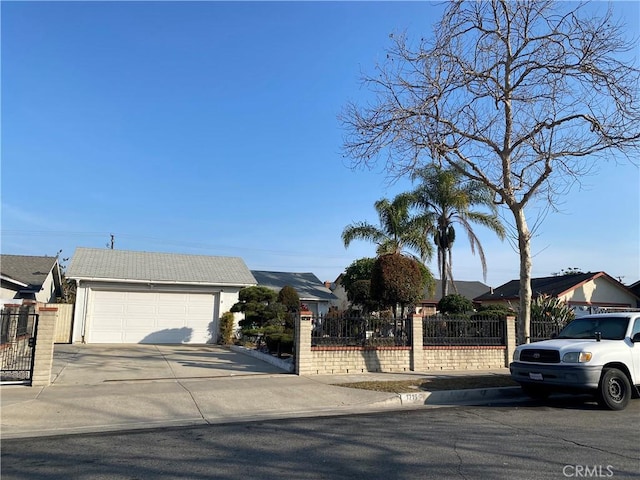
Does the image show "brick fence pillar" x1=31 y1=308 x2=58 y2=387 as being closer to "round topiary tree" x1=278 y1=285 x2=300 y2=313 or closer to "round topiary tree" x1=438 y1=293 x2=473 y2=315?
"round topiary tree" x1=278 y1=285 x2=300 y2=313

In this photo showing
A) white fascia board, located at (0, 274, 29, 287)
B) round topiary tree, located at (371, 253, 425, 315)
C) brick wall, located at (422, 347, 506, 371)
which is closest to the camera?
brick wall, located at (422, 347, 506, 371)

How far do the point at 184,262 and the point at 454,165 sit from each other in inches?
653

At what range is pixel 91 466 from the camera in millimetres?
5602

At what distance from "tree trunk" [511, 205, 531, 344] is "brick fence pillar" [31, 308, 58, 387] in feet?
36.9

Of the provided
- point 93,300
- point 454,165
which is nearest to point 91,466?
point 454,165

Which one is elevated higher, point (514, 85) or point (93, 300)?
point (514, 85)

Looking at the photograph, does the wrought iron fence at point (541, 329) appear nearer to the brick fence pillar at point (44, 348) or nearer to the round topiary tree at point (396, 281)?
the round topiary tree at point (396, 281)

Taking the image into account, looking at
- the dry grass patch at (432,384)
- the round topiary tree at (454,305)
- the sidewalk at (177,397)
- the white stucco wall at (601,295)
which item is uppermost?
A: the white stucco wall at (601,295)

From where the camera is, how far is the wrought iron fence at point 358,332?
43.8 ft

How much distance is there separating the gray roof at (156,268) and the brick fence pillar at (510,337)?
40.8 ft

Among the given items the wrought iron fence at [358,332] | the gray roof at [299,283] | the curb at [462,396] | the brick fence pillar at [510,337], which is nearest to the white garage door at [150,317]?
the gray roof at [299,283]

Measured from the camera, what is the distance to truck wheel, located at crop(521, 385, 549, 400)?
10.2 metres

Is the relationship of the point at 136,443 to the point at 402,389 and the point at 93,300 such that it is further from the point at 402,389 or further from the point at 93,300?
the point at 93,300

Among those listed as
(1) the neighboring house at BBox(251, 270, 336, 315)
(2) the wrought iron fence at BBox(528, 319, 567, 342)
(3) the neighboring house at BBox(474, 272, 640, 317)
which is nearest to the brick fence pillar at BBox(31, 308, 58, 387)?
(2) the wrought iron fence at BBox(528, 319, 567, 342)
